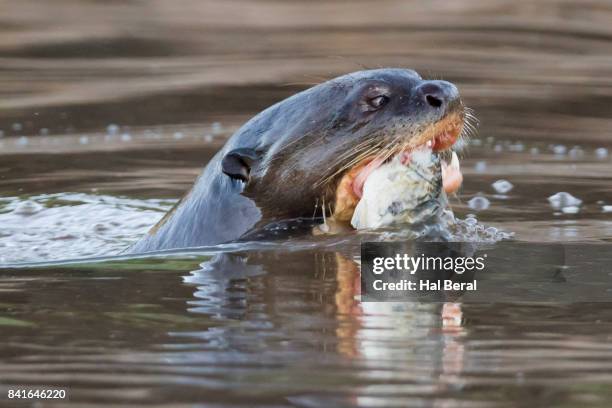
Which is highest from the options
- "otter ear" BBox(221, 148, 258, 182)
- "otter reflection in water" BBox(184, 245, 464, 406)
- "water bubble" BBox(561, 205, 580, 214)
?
"otter ear" BBox(221, 148, 258, 182)

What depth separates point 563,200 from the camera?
279 inches

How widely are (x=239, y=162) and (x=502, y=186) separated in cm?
240

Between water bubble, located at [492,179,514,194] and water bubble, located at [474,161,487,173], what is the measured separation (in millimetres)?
404

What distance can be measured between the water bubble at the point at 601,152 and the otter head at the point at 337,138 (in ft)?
10.5

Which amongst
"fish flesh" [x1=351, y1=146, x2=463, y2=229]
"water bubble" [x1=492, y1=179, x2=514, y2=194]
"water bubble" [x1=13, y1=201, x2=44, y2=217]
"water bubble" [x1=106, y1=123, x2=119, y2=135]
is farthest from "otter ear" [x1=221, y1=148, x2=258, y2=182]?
"water bubble" [x1=106, y1=123, x2=119, y2=135]

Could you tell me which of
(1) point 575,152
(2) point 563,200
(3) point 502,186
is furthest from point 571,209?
(1) point 575,152

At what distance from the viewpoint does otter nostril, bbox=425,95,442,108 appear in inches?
204

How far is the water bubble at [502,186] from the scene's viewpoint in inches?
294

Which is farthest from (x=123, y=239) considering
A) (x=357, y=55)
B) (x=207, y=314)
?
(x=357, y=55)

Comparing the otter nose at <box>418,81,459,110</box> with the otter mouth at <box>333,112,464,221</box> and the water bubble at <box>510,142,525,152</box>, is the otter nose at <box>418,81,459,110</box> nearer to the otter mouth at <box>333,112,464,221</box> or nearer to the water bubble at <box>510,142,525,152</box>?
the otter mouth at <box>333,112,464,221</box>

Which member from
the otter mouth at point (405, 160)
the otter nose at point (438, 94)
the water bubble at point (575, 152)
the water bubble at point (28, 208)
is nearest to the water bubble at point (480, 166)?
the water bubble at point (575, 152)

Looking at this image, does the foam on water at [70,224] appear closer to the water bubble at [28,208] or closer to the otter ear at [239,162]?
the water bubble at [28,208]

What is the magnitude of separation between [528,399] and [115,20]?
35.0ft

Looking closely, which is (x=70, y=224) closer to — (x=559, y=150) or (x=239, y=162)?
(x=239, y=162)
